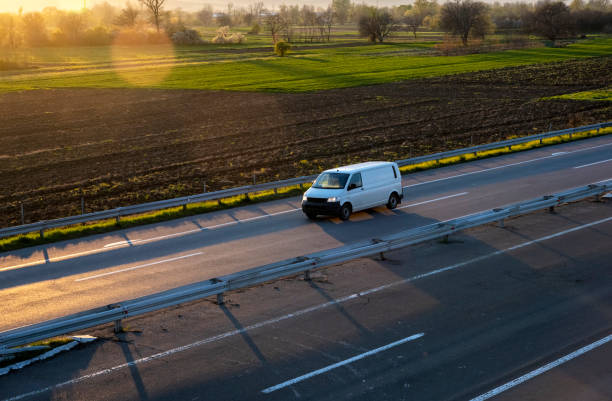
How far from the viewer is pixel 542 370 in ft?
33.1

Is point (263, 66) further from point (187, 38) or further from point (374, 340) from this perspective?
point (374, 340)

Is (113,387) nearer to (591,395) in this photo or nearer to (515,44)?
(591,395)

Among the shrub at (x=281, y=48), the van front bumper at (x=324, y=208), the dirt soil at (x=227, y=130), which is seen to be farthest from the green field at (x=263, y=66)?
the van front bumper at (x=324, y=208)

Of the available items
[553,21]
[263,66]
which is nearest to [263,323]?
[263,66]

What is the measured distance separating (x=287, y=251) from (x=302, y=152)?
18846 mm

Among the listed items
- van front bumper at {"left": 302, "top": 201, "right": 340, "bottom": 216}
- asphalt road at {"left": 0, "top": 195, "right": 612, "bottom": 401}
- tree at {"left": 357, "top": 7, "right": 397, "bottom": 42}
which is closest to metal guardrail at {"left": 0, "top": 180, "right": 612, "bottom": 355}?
asphalt road at {"left": 0, "top": 195, "right": 612, "bottom": 401}

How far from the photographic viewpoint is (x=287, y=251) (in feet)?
58.3

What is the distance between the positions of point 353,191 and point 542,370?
1180 cm

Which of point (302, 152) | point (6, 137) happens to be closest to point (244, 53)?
point (6, 137)

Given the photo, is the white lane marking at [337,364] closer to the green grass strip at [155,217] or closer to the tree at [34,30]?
the green grass strip at [155,217]

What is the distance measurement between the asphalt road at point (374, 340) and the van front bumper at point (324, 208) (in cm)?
495

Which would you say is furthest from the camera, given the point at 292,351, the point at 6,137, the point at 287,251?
the point at 6,137

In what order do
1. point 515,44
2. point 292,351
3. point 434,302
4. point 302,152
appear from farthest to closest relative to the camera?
point 515,44
point 302,152
point 434,302
point 292,351

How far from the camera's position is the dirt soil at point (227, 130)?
30.2 meters
